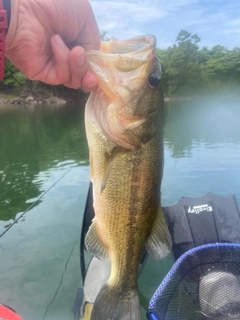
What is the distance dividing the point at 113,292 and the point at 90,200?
173cm

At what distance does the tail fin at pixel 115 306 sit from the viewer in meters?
2.11

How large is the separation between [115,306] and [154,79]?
1313 mm

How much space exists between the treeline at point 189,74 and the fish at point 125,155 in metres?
50.9

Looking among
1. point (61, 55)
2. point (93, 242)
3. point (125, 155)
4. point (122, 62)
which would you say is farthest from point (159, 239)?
point (61, 55)

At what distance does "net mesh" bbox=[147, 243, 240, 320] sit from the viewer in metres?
2.59

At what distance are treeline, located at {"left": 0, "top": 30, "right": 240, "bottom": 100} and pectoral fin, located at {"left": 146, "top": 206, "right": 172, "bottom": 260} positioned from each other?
50.8 m

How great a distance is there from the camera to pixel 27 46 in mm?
1758

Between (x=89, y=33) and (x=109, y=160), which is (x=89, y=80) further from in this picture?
(x=109, y=160)

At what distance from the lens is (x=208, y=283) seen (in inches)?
109

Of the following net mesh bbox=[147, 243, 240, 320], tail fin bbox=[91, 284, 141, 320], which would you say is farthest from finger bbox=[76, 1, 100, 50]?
net mesh bbox=[147, 243, 240, 320]

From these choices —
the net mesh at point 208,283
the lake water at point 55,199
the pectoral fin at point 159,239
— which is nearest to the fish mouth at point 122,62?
the pectoral fin at point 159,239

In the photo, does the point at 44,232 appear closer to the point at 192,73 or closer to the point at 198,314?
the point at 198,314

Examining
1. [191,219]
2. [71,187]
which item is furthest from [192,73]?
[191,219]

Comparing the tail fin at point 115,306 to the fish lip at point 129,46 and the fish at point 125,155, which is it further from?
the fish lip at point 129,46
